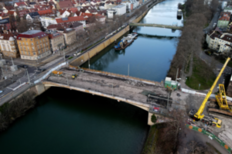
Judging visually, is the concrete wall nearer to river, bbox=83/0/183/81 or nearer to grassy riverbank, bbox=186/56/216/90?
river, bbox=83/0/183/81

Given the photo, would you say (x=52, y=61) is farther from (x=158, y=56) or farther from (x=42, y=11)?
(x=42, y=11)

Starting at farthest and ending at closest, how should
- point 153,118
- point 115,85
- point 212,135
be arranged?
point 115,85 < point 153,118 < point 212,135

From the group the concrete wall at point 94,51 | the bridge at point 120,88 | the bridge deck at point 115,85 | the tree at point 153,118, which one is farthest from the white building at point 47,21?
the tree at point 153,118

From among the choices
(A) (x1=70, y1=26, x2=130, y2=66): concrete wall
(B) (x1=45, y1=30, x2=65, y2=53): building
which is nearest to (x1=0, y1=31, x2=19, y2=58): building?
(B) (x1=45, y1=30, x2=65, y2=53): building

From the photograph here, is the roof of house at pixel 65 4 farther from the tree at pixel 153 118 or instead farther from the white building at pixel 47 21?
the tree at pixel 153 118

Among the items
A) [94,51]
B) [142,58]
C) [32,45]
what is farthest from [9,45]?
[142,58]

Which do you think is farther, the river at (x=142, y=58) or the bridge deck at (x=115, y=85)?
the river at (x=142, y=58)

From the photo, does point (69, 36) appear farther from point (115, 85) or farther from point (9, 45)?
point (115, 85)
